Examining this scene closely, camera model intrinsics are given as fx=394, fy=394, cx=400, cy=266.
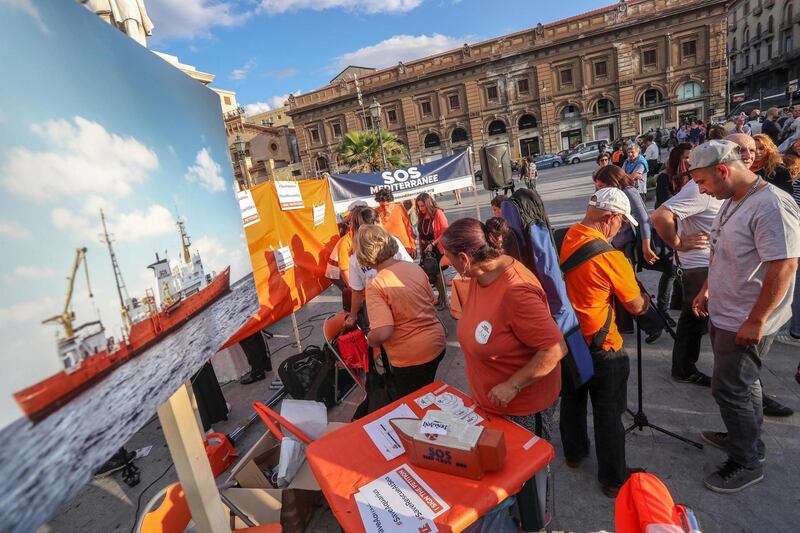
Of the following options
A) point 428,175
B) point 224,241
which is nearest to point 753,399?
point 224,241

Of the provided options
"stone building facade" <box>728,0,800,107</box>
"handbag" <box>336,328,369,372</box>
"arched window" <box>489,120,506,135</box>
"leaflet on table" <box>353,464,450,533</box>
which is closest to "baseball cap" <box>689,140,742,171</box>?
"leaflet on table" <box>353,464,450,533</box>

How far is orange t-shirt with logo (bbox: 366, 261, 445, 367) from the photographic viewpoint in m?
2.46

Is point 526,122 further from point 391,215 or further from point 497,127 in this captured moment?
point 391,215

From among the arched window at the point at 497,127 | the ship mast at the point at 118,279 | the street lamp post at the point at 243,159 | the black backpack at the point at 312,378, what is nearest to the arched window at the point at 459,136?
the arched window at the point at 497,127

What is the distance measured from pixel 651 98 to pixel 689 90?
266 cm

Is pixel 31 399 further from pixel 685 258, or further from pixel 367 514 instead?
pixel 685 258

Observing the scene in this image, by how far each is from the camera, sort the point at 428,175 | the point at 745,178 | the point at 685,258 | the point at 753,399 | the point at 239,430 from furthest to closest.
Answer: the point at 428,175
the point at 239,430
the point at 685,258
the point at 753,399
the point at 745,178

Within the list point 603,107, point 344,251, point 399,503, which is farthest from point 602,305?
point 603,107

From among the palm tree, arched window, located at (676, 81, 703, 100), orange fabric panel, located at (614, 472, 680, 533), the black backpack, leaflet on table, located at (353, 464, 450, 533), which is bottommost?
the black backpack

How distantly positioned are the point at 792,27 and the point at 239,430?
61.4 metres

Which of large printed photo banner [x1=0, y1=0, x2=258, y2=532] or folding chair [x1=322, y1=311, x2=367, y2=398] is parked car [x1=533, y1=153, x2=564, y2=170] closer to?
folding chair [x1=322, y1=311, x2=367, y2=398]

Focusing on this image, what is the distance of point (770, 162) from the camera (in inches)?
127

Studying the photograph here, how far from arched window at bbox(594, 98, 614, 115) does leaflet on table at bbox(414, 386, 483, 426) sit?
40.2m

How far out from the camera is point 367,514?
1.43m
